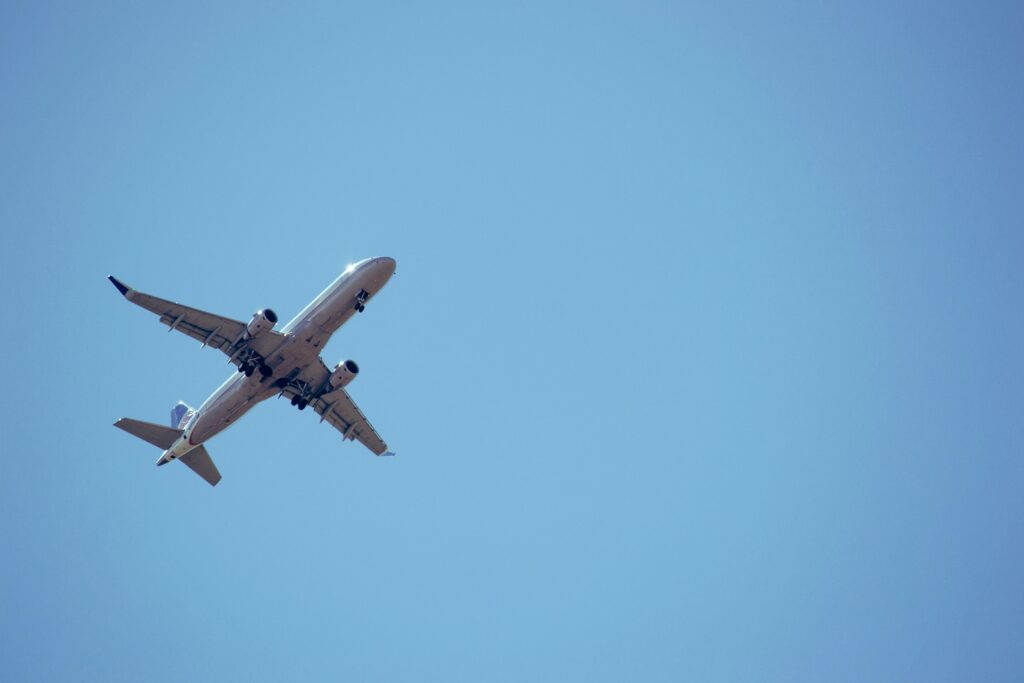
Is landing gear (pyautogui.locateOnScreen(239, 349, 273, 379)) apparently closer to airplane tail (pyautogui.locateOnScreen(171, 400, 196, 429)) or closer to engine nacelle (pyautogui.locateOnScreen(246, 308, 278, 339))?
engine nacelle (pyautogui.locateOnScreen(246, 308, 278, 339))

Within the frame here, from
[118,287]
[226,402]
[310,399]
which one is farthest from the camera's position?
[310,399]

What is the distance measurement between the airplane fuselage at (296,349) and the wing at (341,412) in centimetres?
219

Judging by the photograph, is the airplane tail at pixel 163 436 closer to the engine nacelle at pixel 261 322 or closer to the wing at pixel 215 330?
the wing at pixel 215 330

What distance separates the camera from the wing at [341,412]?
6234 cm

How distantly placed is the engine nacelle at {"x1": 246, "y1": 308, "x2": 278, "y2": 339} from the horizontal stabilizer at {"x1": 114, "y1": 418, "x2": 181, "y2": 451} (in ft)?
32.4

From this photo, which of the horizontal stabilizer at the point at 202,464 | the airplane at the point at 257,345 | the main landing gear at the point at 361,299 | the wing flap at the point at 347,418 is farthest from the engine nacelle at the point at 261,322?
the horizontal stabilizer at the point at 202,464

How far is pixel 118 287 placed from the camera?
5431cm

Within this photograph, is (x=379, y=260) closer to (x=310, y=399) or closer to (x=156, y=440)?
(x=310, y=399)

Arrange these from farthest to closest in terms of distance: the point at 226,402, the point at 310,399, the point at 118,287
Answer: the point at 310,399 → the point at 226,402 → the point at 118,287

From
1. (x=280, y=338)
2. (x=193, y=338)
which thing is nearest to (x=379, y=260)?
(x=280, y=338)

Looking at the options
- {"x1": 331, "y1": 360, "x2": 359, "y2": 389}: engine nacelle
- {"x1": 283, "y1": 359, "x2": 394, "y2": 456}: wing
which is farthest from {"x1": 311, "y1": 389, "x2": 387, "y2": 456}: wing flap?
{"x1": 331, "y1": 360, "x2": 359, "y2": 389}: engine nacelle

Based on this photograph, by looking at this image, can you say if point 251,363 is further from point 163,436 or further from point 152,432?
point 152,432

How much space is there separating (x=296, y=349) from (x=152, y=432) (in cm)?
1168

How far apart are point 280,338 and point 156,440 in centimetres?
1161
